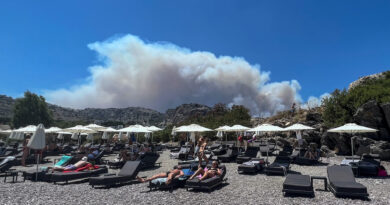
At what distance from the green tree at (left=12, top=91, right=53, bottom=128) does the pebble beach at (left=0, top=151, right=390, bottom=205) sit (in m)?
46.1

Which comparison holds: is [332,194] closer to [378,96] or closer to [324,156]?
[324,156]

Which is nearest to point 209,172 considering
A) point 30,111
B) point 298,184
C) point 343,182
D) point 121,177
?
point 298,184

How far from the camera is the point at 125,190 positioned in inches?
290

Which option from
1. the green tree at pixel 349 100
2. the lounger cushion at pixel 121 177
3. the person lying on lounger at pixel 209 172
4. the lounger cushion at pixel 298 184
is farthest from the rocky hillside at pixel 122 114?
the lounger cushion at pixel 298 184

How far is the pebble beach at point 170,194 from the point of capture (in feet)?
19.9

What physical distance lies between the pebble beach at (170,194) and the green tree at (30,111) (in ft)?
151

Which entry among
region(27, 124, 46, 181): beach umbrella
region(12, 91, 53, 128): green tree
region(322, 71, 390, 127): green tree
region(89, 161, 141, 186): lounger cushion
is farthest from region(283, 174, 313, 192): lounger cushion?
region(12, 91, 53, 128): green tree

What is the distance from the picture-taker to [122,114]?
424ft

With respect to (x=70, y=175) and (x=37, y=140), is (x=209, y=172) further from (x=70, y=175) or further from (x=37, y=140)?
(x=37, y=140)

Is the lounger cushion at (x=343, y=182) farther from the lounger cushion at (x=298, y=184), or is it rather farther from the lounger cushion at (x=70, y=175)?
the lounger cushion at (x=70, y=175)

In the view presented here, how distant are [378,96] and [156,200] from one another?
51.0ft

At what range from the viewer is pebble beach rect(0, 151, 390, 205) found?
606cm

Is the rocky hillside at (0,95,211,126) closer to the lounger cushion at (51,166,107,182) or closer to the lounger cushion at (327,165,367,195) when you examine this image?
the lounger cushion at (51,166,107,182)

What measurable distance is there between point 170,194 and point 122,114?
128m
